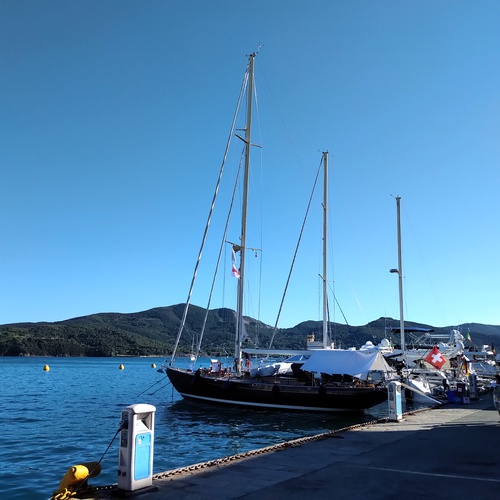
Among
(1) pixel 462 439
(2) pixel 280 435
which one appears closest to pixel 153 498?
(1) pixel 462 439

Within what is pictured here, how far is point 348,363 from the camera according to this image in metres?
24.6

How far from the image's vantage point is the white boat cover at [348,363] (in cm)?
2416

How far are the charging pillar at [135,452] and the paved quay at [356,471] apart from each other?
314mm

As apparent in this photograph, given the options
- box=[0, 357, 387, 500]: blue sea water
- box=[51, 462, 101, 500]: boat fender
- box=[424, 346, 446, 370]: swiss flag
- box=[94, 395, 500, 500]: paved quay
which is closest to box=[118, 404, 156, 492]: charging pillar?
box=[94, 395, 500, 500]: paved quay

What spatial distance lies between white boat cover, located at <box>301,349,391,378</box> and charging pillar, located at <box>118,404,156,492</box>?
17794mm

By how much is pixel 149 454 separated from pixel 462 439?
30.8ft

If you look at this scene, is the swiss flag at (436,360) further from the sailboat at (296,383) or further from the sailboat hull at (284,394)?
the sailboat hull at (284,394)

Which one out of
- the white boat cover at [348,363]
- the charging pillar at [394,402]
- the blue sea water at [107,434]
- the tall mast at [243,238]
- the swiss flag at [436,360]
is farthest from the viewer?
the tall mast at [243,238]

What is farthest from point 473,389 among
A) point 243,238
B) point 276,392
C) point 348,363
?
point 243,238

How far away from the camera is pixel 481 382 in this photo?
3862 centimetres

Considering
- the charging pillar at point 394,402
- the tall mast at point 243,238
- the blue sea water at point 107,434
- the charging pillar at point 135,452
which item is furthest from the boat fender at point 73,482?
the tall mast at point 243,238

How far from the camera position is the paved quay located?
7.50 meters

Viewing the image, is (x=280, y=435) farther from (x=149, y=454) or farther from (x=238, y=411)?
(x=149, y=454)

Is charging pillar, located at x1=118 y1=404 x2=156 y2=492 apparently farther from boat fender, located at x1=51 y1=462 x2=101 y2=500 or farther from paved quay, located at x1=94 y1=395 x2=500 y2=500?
boat fender, located at x1=51 y1=462 x2=101 y2=500
